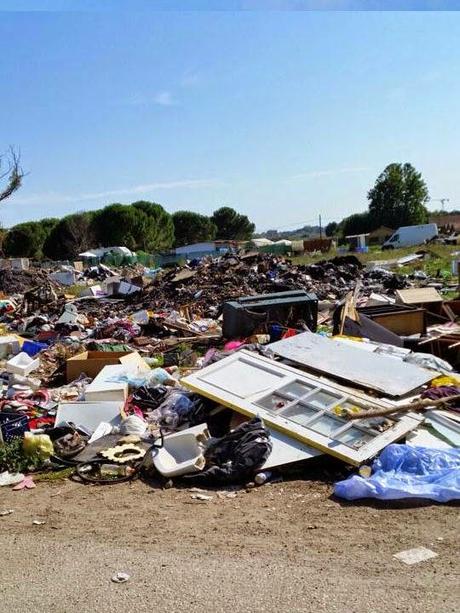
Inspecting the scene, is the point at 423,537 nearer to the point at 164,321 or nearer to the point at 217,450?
the point at 217,450

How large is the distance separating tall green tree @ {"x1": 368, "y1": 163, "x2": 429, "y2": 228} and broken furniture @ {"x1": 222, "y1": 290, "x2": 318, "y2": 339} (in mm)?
64543

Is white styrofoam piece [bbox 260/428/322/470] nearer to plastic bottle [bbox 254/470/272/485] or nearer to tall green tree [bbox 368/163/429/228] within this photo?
plastic bottle [bbox 254/470/272/485]

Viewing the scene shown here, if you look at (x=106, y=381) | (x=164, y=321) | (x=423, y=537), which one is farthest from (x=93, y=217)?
(x=423, y=537)

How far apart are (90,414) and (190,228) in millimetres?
64105

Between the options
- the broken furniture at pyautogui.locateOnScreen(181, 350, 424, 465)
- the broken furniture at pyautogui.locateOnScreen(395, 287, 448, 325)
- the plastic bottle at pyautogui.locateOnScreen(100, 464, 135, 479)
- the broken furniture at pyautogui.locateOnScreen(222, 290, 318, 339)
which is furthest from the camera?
the broken furniture at pyautogui.locateOnScreen(395, 287, 448, 325)

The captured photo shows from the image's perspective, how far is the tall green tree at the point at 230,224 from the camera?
3004 inches

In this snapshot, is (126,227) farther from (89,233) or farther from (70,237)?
(70,237)

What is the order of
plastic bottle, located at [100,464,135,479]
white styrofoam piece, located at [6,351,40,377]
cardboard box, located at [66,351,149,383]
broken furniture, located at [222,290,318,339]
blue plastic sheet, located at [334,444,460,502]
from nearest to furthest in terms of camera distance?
blue plastic sheet, located at [334,444,460,502]
plastic bottle, located at [100,464,135,479]
cardboard box, located at [66,351,149,383]
white styrofoam piece, located at [6,351,40,377]
broken furniture, located at [222,290,318,339]

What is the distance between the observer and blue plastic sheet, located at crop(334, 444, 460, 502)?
3.97 m

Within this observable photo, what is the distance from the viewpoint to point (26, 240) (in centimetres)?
5488

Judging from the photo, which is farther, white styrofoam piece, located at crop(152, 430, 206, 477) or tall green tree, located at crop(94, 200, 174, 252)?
tall green tree, located at crop(94, 200, 174, 252)

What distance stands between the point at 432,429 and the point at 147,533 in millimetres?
2657

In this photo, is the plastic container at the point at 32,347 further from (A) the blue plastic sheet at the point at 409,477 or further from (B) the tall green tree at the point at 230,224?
(B) the tall green tree at the point at 230,224

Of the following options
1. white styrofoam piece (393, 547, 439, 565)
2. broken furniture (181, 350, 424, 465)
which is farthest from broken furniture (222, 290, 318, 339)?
white styrofoam piece (393, 547, 439, 565)
